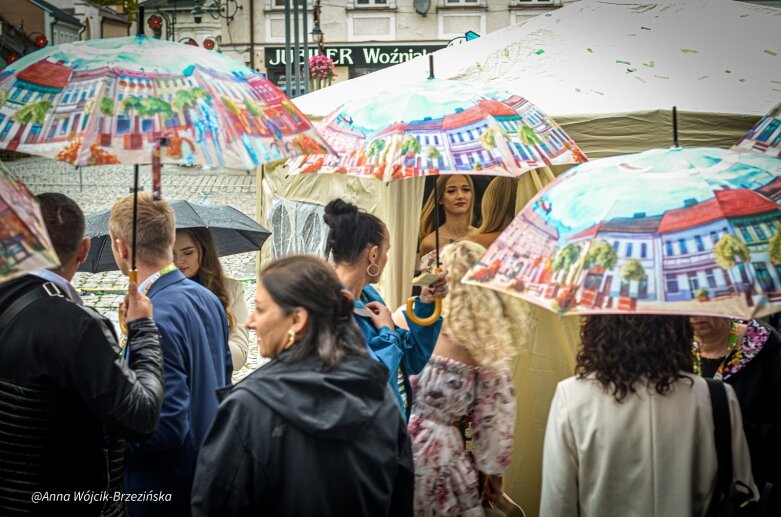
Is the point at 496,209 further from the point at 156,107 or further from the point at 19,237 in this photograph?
the point at 19,237

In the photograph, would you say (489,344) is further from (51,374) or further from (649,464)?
(51,374)

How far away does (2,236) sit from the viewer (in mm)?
2154

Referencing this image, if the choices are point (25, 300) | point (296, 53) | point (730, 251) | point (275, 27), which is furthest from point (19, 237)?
point (275, 27)

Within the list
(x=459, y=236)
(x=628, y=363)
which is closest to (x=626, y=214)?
(x=628, y=363)

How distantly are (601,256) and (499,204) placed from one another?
9.75ft

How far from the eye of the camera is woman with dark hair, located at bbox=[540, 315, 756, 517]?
9.30 feet

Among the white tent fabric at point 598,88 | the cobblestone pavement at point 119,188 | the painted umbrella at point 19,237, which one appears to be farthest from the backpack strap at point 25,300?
the cobblestone pavement at point 119,188

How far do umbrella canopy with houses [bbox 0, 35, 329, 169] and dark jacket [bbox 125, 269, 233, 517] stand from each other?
0.79 meters

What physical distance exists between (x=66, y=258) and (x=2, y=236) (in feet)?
2.98

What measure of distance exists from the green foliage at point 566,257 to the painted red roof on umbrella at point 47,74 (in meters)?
1.70

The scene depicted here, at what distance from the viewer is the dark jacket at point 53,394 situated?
9.12ft

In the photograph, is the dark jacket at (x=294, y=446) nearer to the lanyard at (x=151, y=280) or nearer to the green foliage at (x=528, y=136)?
the lanyard at (x=151, y=280)

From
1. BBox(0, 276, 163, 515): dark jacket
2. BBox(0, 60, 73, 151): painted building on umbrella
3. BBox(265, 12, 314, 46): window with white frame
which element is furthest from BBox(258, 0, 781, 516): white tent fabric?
BBox(265, 12, 314, 46): window with white frame

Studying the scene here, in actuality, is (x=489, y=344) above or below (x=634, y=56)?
below
